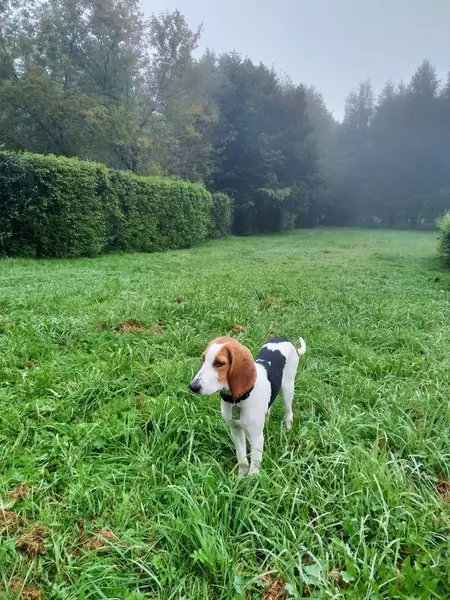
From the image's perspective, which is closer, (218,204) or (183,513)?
(183,513)

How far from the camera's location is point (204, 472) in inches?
73.2

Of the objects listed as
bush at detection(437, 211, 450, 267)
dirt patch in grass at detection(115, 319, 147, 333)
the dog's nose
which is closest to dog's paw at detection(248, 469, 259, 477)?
the dog's nose

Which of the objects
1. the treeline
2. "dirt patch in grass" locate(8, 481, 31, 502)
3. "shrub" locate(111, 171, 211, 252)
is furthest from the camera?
the treeline

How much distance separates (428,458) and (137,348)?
2.42m

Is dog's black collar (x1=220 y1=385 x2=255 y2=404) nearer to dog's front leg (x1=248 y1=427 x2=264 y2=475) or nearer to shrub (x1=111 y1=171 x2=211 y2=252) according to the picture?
dog's front leg (x1=248 y1=427 x2=264 y2=475)

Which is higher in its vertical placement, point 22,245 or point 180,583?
point 22,245

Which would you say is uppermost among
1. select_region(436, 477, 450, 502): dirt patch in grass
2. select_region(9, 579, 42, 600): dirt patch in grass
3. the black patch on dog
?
the black patch on dog

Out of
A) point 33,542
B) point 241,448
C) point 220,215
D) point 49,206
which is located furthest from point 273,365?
point 220,215

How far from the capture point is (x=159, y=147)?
2005 cm

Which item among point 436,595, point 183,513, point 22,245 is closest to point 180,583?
point 183,513

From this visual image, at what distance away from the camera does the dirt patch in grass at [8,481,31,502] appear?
1.70 metres

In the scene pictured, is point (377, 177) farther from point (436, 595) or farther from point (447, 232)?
point (436, 595)

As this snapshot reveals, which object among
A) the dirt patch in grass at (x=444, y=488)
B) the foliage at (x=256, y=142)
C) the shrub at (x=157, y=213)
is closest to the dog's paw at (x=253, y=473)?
the dirt patch in grass at (x=444, y=488)

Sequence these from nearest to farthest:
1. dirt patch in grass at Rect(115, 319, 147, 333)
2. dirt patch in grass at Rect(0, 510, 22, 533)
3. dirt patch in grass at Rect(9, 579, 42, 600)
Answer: dirt patch in grass at Rect(9, 579, 42, 600)
dirt patch in grass at Rect(0, 510, 22, 533)
dirt patch in grass at Rect(115, 319, 147, 333)
